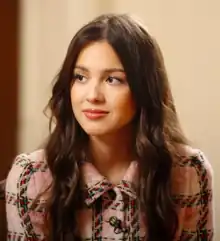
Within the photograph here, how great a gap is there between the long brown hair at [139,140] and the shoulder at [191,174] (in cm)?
3

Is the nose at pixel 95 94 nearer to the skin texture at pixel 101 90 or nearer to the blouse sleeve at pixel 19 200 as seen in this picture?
the skin texture at pixel 101 90

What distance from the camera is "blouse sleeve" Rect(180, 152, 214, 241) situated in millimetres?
1012

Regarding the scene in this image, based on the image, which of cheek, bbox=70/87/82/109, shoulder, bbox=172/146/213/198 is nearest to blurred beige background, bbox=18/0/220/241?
shoulder, bbox=172/146/213/198

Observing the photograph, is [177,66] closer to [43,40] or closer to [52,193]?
[43,40]

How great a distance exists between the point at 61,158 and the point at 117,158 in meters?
0.12

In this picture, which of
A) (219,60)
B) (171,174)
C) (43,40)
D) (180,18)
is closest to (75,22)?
(43,40)

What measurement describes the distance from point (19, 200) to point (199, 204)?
379 mm

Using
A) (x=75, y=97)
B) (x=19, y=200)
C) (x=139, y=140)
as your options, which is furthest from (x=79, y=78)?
(x=19, y=200)

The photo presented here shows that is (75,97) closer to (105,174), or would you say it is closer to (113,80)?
(113,80)

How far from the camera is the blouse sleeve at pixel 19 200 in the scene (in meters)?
0.96

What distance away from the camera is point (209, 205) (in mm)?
1038

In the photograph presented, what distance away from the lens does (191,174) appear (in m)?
1.01

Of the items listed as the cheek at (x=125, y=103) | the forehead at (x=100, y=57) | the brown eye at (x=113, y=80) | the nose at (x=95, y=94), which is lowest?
the cheek at (x=125, y=103)

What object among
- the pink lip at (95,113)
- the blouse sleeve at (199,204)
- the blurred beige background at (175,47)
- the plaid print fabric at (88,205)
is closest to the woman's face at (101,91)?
the pink lip at (95,113)
